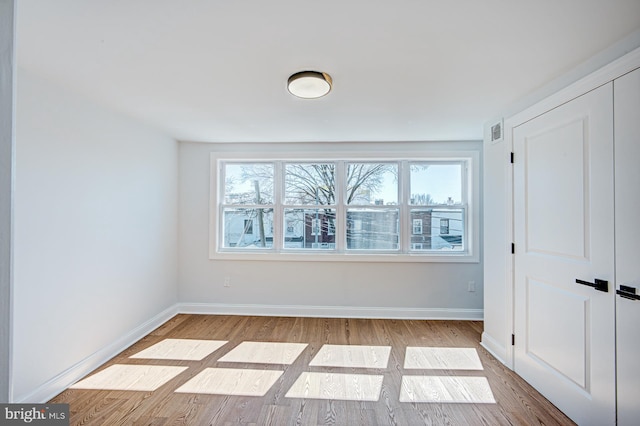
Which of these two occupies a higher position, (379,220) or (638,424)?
(379,220)

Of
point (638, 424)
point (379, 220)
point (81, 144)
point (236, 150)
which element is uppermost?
point (236, 150)

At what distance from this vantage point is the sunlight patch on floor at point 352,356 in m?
2.58

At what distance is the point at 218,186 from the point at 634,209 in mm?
3964

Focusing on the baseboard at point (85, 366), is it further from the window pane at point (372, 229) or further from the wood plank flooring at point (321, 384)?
the window pane at point (372, 229)

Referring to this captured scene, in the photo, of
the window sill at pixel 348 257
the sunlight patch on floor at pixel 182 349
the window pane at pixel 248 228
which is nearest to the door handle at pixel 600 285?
the window sill at pixel 348 257

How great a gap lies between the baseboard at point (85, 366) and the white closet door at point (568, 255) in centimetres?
368

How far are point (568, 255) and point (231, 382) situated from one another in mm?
2695

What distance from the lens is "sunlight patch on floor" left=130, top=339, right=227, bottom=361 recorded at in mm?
2699

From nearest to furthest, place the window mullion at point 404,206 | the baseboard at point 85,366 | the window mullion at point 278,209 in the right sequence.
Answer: the baseboard at point 85,366, the window mullion at point 404,206, the window mullion at point 278,209

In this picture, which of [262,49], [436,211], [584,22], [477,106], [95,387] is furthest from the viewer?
[436,211]

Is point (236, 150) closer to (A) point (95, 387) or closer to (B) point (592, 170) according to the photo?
(A) point (95, 387)

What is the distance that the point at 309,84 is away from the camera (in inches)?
79.3

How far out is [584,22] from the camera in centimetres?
147

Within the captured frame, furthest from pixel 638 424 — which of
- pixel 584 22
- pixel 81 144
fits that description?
pixel 81 144
